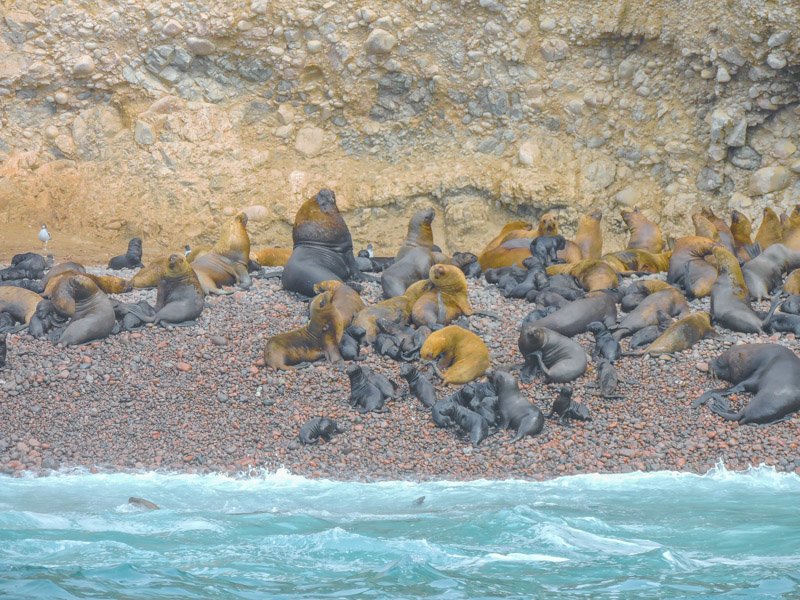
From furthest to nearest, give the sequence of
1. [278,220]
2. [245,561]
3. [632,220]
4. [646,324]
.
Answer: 1. [278,220]
2. [632,220]
3. [646,324]
4. [245,561]

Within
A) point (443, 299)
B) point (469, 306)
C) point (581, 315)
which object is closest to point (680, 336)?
point (581, 315)

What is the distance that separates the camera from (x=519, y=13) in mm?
17812

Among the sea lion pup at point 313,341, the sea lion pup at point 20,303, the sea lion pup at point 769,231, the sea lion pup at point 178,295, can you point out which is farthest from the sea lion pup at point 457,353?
the sea lion pup at point 769,231

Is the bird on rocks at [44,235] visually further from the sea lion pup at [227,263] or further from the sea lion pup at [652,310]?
the sea lion pup at [652,310]

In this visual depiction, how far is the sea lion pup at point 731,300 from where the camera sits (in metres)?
10.6

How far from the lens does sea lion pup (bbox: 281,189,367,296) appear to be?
12305 millimetres

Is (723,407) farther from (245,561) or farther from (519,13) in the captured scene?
(519,13)

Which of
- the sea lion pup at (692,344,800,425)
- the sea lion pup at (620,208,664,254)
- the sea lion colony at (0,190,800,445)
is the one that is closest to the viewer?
the sea lion pup at (692,344,800,425)

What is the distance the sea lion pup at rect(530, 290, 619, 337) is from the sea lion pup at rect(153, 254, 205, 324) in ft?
11.2

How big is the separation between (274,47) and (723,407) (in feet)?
37.5

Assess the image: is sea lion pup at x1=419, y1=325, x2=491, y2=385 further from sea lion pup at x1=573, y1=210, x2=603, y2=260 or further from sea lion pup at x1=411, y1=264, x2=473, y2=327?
sea lion pup at x1=573, y1=210, x2=603, y2=260

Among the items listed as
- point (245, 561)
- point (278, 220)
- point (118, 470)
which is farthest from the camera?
point (278, 220)

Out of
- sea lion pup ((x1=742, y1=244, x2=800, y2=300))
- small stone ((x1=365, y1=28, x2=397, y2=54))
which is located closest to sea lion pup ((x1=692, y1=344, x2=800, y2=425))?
sea lion pup ((x1=742, y1=244, x2=800, y2=300))

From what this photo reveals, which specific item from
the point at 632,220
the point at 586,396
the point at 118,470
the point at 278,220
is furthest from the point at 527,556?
the point at 278,220
